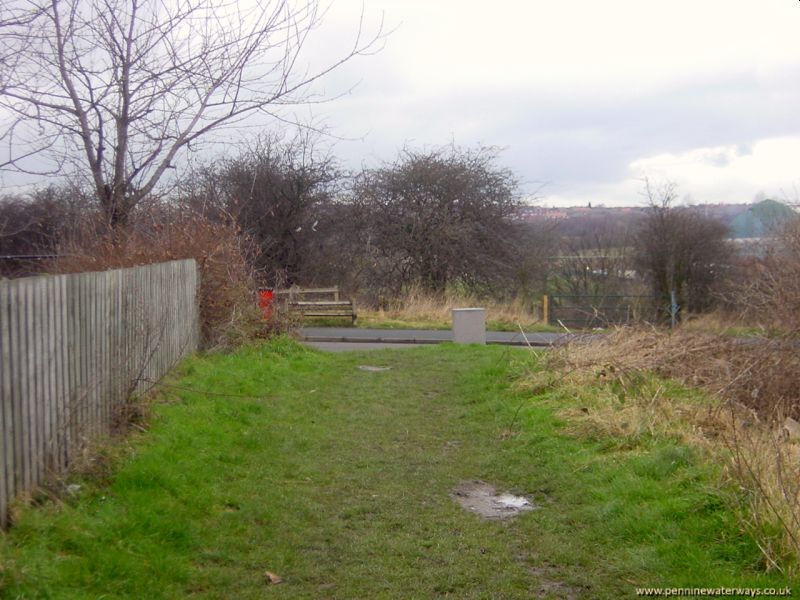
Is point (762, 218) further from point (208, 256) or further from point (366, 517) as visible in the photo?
point (366, 517)

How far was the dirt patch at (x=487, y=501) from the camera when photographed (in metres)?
6.79

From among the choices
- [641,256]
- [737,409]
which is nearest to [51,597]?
[737,409]

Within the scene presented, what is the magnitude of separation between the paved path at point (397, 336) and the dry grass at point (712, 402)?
9024mm

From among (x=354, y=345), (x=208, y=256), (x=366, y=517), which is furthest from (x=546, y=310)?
(x=366, y=517)

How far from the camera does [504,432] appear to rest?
9688 mm

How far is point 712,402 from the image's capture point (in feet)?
30.1

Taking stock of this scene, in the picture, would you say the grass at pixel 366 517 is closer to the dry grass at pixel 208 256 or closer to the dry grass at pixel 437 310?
the dry grass at pixel 208 256

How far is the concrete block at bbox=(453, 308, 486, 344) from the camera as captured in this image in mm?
19984

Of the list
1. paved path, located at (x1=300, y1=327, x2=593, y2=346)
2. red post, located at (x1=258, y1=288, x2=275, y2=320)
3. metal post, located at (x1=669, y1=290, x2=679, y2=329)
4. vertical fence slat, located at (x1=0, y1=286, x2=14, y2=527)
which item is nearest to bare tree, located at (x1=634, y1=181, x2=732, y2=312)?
metal post, located at (x1=669, y1=290, x2=679, y2=329)

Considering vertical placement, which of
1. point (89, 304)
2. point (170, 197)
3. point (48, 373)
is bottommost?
point (48, 373)

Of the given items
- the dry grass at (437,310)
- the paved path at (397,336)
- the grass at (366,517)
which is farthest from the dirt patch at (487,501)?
the dry grass at (437,310)

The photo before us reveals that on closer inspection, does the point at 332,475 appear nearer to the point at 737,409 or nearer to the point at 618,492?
the point at 618,492

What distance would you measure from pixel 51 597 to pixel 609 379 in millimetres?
7992

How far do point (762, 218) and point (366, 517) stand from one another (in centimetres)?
1756
